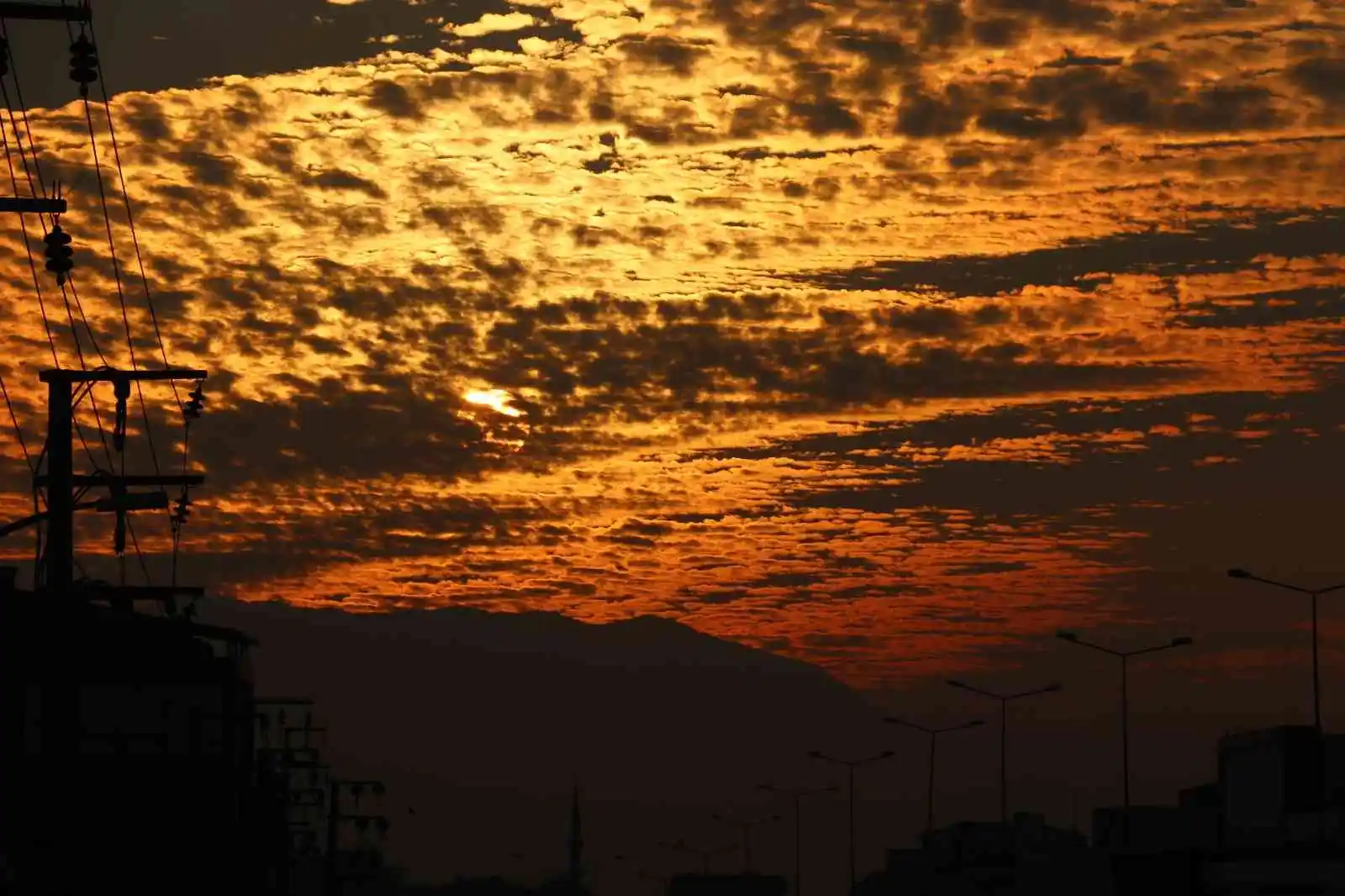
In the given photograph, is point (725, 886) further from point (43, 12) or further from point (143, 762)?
point (43, 12)

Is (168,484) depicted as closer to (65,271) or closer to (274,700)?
(65,271)

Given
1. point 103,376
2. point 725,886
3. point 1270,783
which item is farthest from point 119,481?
point 725,886

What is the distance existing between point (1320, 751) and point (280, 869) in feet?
171

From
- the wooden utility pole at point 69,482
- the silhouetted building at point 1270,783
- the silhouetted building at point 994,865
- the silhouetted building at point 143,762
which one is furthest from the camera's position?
the silhouetted building at point 1270,783

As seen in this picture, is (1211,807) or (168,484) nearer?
(168,484)

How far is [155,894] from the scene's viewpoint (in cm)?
7844

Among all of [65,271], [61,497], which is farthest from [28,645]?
[65,271]

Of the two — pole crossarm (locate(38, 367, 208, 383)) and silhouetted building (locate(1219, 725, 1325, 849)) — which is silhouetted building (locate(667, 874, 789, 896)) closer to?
silhouetted building (locate(1219, 725, 1325, 849))

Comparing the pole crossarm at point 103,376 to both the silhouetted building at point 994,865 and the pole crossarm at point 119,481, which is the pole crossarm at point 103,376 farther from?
the silhouetted building at point 994,865

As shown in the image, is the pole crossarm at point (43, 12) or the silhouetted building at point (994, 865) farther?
the silhouetted building at point (994, 865)

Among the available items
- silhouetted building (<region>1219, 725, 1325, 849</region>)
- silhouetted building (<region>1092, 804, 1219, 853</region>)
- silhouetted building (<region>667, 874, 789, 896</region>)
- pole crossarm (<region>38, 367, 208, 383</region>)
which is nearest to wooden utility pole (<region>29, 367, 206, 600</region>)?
pole crossarm (<region>38, 367, 208, 383</region>)

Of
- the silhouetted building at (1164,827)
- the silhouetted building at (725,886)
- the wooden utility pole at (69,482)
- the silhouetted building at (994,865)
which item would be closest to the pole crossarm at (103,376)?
the wooden utility pole at (69,482)

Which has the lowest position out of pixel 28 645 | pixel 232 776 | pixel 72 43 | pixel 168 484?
pixel 232 776

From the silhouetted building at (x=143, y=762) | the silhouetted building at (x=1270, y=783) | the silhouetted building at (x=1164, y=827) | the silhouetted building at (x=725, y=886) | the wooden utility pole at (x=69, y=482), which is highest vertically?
the wooden utility pole at (x=69, y=482)
